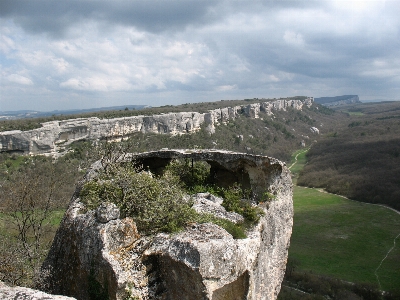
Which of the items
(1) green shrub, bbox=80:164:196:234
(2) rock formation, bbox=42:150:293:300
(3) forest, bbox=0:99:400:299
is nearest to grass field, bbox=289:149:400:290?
(3) forest, bbox=0:99:400:299

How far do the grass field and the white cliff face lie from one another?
25.4 metres

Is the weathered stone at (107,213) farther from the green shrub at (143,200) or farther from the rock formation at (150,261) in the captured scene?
the green shrub at (143,200)

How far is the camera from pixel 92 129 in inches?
2179

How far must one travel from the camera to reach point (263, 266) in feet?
34.3

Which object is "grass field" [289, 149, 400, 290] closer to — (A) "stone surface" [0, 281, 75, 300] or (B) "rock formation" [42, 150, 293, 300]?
(B) "rock formation" [42, 150, 293, 300]

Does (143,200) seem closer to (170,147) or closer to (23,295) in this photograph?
(23,295)

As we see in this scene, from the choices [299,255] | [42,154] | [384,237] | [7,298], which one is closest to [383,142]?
[384,237]

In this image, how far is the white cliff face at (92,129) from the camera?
46259mm

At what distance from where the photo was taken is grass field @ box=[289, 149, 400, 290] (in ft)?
110

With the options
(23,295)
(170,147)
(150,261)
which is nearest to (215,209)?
(150,261)

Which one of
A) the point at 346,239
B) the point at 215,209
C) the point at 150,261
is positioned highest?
the point at 215,209

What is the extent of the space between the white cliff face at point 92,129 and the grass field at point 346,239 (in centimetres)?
2536

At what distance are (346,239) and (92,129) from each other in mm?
40803

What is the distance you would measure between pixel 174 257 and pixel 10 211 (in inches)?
630
